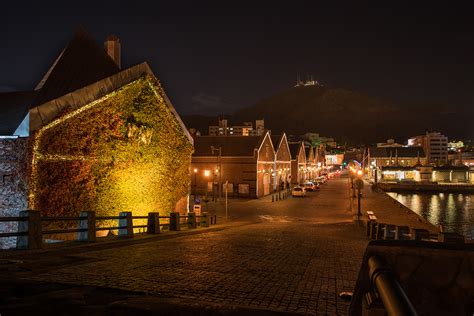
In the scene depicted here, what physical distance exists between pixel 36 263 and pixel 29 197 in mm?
7311

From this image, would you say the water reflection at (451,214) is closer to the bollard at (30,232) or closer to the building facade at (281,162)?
the building facade at (281,162)

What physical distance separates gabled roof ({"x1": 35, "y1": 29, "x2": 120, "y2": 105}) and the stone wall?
6.98 feet

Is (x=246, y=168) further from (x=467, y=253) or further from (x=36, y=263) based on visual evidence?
(x=467, y=253)

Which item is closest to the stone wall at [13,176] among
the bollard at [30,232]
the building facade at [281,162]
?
the bollard at [30,232]

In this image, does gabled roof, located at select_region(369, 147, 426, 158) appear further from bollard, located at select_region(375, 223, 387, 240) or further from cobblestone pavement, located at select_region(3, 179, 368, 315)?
cobblestone pavement, located at select_region(3, 179, 368, 315)

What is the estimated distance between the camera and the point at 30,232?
39.2 feet

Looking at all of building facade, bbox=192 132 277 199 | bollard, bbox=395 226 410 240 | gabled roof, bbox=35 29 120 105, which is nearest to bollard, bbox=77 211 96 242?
gabled roof, bbox=35 29 120 105

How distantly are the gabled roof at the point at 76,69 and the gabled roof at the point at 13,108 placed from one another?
0.92m

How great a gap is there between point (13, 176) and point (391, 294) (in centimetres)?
1726

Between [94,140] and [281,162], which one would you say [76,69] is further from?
[281,162]

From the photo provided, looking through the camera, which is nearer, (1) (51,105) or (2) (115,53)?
(1) (51,105)

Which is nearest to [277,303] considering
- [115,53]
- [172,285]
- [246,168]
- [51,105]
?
[172,285]

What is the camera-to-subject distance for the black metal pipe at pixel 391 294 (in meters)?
2.72

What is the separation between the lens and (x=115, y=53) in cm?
2770
